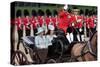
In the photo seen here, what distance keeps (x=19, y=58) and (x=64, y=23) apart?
1.37ft

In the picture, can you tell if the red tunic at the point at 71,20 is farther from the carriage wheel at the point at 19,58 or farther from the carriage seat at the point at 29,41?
the carriage wheel at the point at 19,58

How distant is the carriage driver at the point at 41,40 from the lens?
5.14 ft

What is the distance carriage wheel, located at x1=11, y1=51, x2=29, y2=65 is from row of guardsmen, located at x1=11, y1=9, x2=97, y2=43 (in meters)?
0.12

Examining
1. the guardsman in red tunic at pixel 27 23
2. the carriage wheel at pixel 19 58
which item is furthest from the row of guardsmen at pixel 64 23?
the carriage wheel at pixel 19 58

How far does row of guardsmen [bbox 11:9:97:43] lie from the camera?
1530mm

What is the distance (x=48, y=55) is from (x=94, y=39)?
403mm

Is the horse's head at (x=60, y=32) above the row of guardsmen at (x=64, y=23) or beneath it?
beneath

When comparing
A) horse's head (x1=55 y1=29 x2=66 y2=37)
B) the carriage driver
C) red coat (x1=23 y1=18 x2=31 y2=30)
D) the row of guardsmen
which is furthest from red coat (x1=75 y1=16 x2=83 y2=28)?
red coat (x1=23 y1=18 x2=31 y2=30)

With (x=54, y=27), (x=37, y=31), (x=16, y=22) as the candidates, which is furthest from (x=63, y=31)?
(x=16, y=22)

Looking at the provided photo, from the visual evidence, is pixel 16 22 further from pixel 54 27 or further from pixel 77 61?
pixel 77 61

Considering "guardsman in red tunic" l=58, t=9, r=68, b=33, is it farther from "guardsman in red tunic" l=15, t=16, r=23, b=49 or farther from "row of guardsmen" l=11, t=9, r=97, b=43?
"guardsman in red tunic" l=15, t=16, r=23, b=49

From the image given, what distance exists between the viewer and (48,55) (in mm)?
1599

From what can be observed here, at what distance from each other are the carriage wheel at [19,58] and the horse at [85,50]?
361 mm
